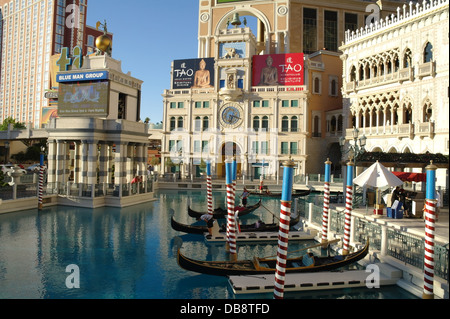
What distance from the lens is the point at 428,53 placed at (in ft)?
88.6

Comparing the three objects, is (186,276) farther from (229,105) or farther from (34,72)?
(34,72)

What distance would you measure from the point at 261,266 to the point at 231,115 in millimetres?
32301

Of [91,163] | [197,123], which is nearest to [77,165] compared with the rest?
[91,163]

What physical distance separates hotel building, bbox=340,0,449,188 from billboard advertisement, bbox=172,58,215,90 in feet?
54.7

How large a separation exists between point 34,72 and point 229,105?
51351mm

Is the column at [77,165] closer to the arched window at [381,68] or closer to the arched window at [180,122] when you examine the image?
the arched window at [180,122]

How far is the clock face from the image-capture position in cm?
4227

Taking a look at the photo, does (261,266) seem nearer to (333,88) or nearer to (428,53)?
(428,53)

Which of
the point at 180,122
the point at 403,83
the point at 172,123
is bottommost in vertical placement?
the point at 172,123

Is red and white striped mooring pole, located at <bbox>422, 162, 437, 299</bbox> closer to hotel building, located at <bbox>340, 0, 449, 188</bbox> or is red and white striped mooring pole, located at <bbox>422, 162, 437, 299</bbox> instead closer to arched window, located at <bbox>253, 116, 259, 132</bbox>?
hotel building, located at <bbox>340, 0, 449, 188</bbox>
